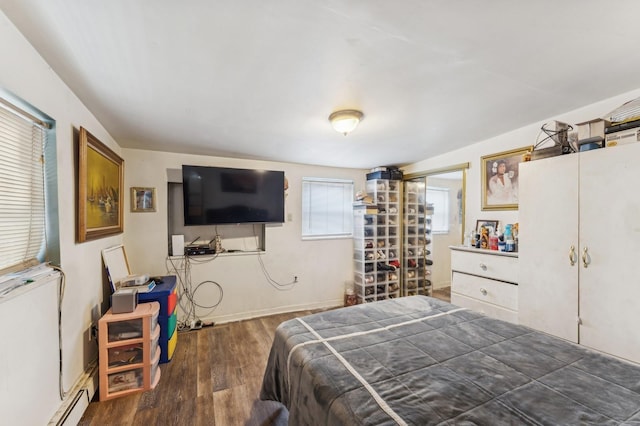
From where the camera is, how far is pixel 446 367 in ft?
4.03

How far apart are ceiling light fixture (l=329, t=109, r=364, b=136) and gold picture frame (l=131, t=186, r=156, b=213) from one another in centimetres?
249

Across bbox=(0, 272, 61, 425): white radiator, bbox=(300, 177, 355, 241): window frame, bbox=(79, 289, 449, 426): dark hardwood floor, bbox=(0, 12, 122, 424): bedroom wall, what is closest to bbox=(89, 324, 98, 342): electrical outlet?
bbox=(0, 12, 122, 424): bedroom wall

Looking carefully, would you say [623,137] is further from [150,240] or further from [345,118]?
[150,240]

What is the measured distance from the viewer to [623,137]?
5.30 ft

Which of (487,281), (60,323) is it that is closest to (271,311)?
(60,323)

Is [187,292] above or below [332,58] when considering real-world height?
below

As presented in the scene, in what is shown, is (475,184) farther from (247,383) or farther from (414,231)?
(247,383)

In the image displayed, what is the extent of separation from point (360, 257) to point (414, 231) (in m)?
1.00

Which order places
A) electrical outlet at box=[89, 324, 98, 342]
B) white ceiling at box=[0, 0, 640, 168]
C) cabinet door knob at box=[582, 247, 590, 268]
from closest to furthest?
white ceiling at box=[0, 0, 640, 168] < cabinet door knob at box=[582, 247, 590, 268] < electrical outlet at box=[89, 324, 98, 342]

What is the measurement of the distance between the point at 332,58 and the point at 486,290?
2.35 m

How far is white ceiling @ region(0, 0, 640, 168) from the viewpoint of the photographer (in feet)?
3.57

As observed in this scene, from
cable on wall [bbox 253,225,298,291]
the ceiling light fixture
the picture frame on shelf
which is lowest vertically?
cable on wall [bbox 253,225,298,291]

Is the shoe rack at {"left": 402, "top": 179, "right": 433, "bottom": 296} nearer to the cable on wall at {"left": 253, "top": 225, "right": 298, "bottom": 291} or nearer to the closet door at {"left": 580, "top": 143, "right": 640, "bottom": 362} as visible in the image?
the cable on wall at {"left": 253, "top": 225, "right": 298, "bottom": 291}

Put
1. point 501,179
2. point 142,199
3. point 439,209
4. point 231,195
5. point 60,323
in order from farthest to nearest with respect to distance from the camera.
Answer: point 439,209 → point 231,195 → point 142,199 → point 501,179 → point 60,323
